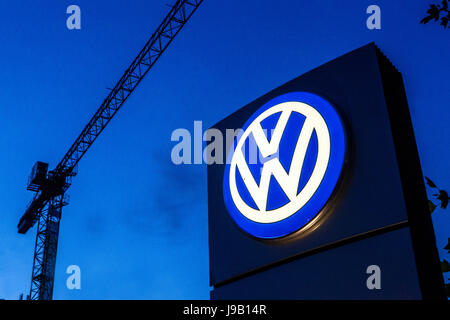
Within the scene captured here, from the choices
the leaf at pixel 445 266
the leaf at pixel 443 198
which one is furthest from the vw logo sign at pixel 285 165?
the leaf at pixel 445 266

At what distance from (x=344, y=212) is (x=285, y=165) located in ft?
3.41

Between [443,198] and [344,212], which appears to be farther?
[344,212]

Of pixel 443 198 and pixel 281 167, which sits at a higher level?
pixel 281 167

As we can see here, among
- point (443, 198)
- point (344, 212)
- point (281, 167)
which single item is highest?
point (281, 167)

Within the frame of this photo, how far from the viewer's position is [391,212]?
527 cm

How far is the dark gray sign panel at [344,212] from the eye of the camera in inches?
205

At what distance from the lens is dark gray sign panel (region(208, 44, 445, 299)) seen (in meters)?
5.20

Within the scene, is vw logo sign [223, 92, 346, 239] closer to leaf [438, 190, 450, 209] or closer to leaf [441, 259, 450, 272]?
leaf [438, 190, 450, 209]

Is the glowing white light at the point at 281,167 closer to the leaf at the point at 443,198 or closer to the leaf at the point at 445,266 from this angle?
the leaf at the point at 443,198

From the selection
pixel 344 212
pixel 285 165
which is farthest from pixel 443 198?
pixel 285 165

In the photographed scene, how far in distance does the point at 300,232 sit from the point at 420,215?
53.7 inches

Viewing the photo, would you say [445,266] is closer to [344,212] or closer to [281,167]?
[344,212]

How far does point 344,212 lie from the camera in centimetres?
565
